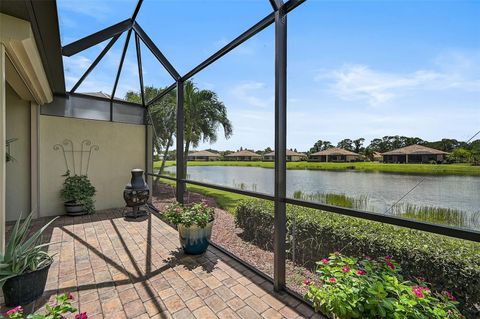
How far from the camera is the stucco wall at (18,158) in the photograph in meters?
4.84

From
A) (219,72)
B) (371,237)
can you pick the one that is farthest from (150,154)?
(371,237)

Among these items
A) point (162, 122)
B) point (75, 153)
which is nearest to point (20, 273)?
point (75, 153)

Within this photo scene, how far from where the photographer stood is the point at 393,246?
8.02ft

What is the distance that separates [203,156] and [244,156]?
1822 mm

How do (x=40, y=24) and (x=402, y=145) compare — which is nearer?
(x=402, y=145)

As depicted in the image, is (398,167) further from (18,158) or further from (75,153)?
(18,158)

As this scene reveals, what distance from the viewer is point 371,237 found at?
264 centimetres

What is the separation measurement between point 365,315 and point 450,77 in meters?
1.86

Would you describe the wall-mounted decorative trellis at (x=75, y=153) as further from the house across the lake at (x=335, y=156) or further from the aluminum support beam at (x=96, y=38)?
the house across the lake at (x=335, y=156)

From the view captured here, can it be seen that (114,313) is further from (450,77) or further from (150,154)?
(150,154)

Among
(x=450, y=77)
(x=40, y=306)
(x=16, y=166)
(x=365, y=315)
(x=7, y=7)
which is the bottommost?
(x=40, y=306)

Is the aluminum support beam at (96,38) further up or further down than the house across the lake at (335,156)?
further up

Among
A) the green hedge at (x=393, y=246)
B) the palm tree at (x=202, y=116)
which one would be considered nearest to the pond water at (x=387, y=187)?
the green hedge at (x=393, y=246)

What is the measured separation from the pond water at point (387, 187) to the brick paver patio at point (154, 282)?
1132 mm
